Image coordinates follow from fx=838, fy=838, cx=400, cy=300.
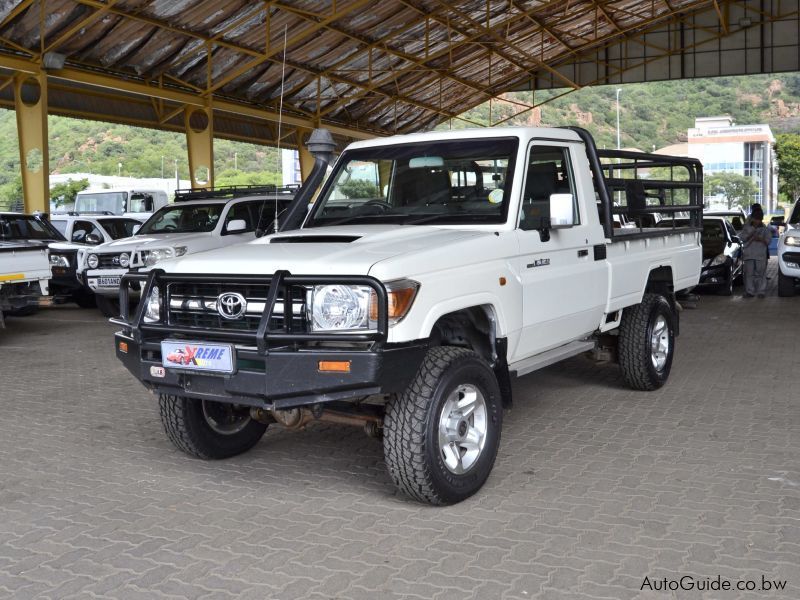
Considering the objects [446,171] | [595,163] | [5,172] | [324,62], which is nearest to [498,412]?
[446,171]

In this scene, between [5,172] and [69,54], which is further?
[5,172]

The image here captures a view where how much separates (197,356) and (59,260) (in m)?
11.0

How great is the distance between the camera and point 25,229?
11.9m

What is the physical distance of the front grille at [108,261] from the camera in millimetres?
12672

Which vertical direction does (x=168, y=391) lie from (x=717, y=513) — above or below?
above

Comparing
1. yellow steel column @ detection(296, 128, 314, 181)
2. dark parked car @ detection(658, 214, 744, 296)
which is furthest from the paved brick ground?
yellow steel column @ detection(296, 128, 314, 181)

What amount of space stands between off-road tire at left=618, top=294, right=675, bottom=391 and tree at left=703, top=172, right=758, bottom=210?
218 ft

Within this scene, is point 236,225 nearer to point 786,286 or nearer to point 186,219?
point 186,219

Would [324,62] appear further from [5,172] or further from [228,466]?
→ [5,172]

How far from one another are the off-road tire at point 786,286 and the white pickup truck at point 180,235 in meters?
8.87

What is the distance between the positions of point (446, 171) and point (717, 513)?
2670 mm

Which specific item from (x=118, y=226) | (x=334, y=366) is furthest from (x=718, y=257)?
(x=334, y=366)

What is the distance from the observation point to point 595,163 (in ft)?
20.4

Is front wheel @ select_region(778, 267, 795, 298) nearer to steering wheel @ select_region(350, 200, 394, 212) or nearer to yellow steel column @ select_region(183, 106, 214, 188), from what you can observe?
steering wheel @ select_region(350, 200, 394, 212)
